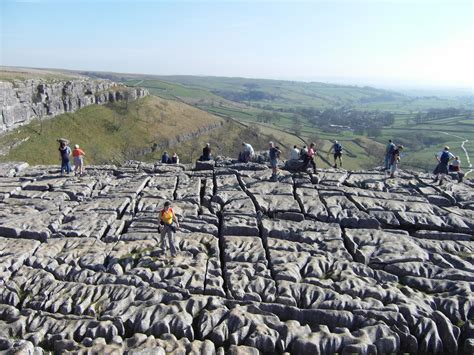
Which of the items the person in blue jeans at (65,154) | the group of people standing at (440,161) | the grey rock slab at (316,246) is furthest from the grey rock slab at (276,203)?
the person in blue jeans at (65,154)

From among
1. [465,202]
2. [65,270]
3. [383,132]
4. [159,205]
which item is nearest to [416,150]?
[383,132]

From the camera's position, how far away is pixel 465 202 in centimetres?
2900

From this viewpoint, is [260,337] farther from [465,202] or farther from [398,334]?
[465,202]

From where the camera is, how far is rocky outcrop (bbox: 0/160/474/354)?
14.9 m

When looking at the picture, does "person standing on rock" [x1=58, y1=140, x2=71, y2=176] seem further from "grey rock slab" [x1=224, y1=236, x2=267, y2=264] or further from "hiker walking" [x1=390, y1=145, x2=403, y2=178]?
"hiker walking" [x1=390, y1=145, x2=403, y2=178]

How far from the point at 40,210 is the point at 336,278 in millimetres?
20276

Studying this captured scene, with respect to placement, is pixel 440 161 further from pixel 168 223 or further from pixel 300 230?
pixel 168 223

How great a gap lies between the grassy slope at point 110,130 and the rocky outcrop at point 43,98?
1774 mm

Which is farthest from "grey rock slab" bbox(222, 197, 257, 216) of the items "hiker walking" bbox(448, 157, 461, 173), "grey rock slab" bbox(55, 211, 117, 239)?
"hiker walking" bbox(448, 157, 461, 173)

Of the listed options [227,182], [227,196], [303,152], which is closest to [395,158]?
[303,152]

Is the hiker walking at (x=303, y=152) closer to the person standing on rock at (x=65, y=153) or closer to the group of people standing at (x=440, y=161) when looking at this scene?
the group of people standing at (x=440, y=161)

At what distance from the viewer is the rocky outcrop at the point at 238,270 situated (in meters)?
14.9

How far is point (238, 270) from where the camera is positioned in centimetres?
1903

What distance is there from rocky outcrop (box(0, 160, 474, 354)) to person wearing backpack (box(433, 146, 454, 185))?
3.16 meters
